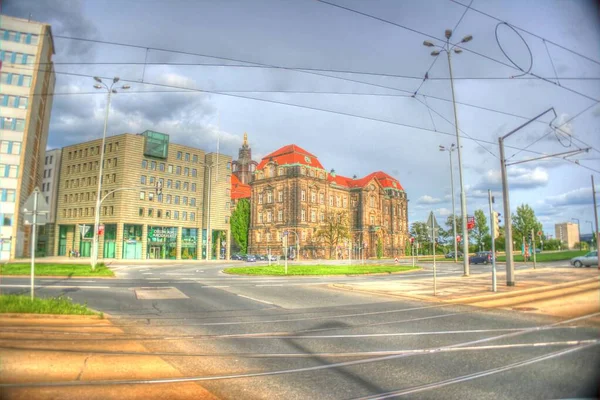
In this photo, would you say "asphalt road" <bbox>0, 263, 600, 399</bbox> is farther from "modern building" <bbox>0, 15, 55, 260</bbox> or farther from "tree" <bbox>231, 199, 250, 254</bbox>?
"tree" <bbox>231, 199, 250, 254</bbox>

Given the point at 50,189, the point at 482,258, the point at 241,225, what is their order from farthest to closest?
the point at 241,225 → the point at 50,189 → the point at 482,258

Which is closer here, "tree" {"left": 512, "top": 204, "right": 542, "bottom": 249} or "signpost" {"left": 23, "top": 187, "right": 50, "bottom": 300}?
"signpost" {"left": 23, "top": 187, "right": 50, "bottom": 300}

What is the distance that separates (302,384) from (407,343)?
3.18m

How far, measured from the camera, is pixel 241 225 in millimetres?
83500

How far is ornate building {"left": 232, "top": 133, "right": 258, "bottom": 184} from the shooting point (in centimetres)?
11781

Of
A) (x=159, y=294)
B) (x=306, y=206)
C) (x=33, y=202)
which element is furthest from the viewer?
(x=306, y=206)

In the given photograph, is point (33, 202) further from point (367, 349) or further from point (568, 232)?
point (568, 232)

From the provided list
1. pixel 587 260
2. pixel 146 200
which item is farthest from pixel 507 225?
pixel 146 200

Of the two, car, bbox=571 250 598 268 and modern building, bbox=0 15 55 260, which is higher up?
modern building, bbox=0 15 55 260

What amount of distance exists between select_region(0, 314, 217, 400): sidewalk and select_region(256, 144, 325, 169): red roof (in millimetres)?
69184

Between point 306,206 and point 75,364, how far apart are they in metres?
70.8

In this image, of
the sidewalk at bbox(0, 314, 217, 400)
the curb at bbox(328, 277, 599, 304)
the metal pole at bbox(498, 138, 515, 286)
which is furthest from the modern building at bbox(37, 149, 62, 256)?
the metal pole at bbox(498, 138, 515, 286)

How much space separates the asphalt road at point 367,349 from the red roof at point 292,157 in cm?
6570

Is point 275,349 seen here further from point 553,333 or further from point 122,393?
point 553,333
